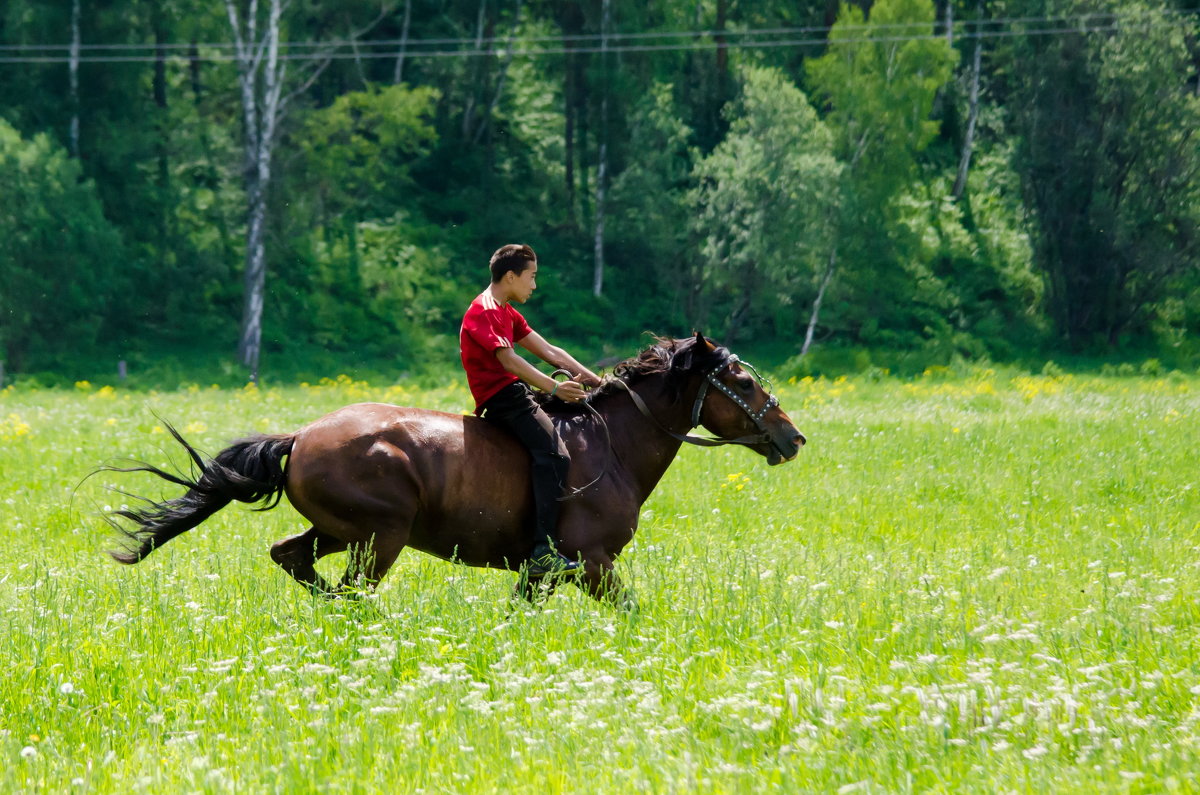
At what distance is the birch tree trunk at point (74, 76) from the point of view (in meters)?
36.2

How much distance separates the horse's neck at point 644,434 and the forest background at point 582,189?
26.0m

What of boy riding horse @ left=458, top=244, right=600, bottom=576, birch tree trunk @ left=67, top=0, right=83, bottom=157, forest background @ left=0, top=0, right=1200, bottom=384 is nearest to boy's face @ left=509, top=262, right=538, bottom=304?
boy riding horse @ left=458, top=244, right=600, bottom=576

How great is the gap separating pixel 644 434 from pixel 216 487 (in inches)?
100

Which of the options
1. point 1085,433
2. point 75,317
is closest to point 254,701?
point 1085,433

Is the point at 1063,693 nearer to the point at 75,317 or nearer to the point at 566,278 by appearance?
the point at 75,317

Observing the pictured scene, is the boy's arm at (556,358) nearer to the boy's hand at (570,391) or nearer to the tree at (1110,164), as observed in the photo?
the boy's hand at (570,391)

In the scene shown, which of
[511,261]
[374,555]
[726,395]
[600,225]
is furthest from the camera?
[600,225]

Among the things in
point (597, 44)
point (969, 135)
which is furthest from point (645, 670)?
point (969, 135)

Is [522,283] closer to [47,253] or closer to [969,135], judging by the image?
[47,253]

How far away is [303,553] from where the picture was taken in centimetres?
763

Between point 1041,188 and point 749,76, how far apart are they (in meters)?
10.6

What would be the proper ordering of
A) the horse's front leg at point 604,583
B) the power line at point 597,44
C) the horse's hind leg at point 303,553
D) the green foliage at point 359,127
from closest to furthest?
the horse's front leg at point 604,583 < the horse's hind leg at point 303,553 < the green foliage at point 359,127 < the power line at point 597,44

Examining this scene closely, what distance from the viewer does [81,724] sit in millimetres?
5293

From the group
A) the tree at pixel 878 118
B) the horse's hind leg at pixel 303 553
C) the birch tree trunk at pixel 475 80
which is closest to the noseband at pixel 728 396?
the horse's hind leg at pixel 303 553
